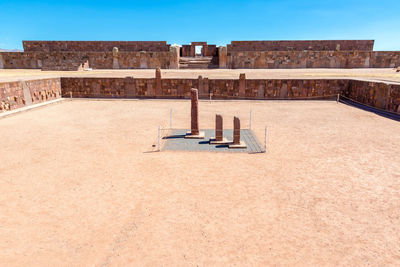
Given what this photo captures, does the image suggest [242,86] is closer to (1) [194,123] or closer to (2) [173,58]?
(1) [194,123]

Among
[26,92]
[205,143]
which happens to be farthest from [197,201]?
[26,92]

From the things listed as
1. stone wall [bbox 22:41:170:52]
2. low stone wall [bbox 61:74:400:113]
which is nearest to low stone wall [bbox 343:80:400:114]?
low stone wall [bbox 61:74:400:113]

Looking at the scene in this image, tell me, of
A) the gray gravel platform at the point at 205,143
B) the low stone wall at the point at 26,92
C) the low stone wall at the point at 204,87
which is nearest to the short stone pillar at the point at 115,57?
the low stone wall at the point at 204,87

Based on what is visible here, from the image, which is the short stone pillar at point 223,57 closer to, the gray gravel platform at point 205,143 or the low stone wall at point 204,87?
the low stone wall at point 204,87

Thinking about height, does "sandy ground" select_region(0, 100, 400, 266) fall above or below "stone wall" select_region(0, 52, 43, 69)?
below

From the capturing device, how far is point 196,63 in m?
26.5

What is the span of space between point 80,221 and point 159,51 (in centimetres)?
2619

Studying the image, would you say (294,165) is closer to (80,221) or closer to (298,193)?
(298,193)

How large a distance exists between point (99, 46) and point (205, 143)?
2522 cm

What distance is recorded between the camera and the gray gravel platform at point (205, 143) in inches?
270

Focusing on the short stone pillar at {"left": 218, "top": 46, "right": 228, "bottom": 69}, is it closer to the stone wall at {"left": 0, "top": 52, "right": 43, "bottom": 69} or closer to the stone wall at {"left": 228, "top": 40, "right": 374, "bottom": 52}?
the stone wall at {"left": 228, "top": 40, "right": 374, "bottom": 52}

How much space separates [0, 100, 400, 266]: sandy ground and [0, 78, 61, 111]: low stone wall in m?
3.64

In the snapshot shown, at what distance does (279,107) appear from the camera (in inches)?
505

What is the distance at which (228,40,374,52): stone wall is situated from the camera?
2794cm
